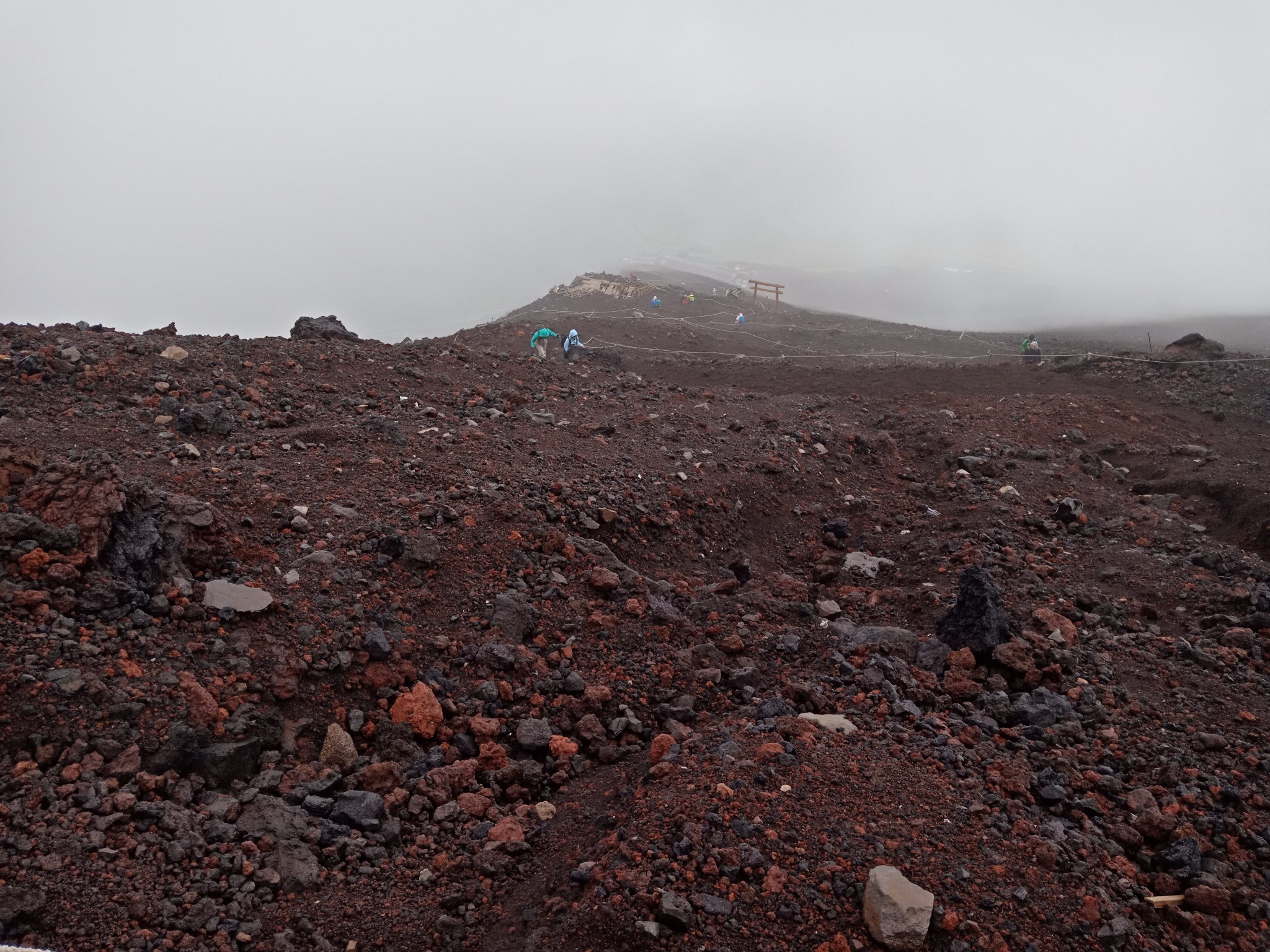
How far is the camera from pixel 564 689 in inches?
189

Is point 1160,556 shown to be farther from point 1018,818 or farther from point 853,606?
point 1018,818

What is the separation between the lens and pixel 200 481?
5.65 metres

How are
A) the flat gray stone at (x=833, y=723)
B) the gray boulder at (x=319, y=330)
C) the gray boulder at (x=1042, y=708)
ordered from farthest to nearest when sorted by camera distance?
1. the gray boulder at (x=319, y=330)
2. the gray boulder at (x=1042, y=708)
3. the flat gray stone at (x=833, y=723)

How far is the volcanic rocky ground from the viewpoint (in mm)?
3141

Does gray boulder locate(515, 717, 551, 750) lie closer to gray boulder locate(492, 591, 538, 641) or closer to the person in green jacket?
gray boulder locate(492, 591, 538, 641)

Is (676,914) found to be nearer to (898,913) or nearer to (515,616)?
(898,913)

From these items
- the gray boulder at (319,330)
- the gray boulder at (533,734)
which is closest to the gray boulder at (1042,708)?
the gray boulder at (533,734)

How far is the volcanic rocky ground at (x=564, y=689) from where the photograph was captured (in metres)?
3.14

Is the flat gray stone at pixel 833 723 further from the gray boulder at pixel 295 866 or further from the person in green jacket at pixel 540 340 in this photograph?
the person in green jacket at pixel 540 340

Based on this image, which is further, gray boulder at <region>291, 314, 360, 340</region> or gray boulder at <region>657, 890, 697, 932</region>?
gray boulder at <region>291, 314, 360, 340</region>

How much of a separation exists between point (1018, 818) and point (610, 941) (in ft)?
7.07

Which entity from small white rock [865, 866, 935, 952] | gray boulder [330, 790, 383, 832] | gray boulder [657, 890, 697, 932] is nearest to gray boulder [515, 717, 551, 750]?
gray boulder [330, 790, 383, 832]

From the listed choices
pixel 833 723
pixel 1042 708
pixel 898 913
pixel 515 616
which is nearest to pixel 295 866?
pixel 515 616

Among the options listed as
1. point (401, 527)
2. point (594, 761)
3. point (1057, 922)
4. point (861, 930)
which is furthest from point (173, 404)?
point (1057, 922)
